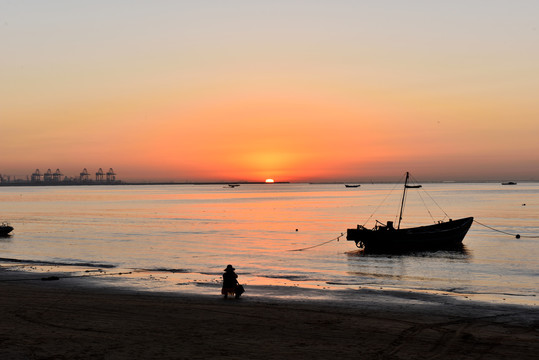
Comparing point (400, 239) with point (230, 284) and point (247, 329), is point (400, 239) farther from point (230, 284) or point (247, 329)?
point (247, 329)

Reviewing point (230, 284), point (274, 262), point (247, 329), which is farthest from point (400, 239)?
point (247, 329)

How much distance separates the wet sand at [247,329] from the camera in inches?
660

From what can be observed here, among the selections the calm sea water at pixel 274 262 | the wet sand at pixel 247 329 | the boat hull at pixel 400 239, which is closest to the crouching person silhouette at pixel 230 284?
the wet sand at pixel 247 329

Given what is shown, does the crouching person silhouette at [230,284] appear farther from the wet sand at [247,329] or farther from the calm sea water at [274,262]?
the calm sea water at [274,262]

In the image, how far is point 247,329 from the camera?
20031 millimetres

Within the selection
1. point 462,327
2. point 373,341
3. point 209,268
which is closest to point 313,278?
point 209,268

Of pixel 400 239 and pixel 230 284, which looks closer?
pixel 230 284

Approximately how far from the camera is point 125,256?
55219 millimetres

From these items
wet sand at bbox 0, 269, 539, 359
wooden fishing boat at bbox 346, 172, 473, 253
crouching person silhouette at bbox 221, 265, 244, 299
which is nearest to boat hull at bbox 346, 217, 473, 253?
wooden fishing boat at bbox 346, 172, 473, 253

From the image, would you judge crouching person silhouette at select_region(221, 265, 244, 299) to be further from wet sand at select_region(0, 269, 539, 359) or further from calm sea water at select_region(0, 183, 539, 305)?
calm sea water at select_region(0, 183, 539, 305)

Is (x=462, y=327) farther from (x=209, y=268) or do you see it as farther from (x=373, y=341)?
(x=209, y=268)

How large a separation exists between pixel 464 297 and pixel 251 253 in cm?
3008

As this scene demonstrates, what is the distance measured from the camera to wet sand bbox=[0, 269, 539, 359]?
16.8m

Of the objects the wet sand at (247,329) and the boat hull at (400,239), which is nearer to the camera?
the wet sand at (247,329)
